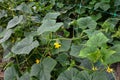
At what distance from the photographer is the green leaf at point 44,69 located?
166cm

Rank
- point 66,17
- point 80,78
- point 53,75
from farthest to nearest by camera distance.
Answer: point 66,17 → point 53,75 → point 80,78

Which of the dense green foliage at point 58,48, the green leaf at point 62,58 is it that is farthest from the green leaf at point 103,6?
the green leaf at point 62,58

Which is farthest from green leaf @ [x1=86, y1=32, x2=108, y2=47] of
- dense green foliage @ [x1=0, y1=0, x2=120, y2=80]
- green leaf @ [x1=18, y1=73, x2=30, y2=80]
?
green leaf @ [x1=18, y1=73, x2=30, y2=80]

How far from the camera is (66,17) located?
2.54 meters

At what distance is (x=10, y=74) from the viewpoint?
6.04ft

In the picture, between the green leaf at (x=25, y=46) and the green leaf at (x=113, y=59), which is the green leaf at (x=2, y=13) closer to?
the green leaf at (x=25, y=46)

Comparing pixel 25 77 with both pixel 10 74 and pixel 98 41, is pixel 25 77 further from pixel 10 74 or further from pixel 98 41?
pixel 98 41

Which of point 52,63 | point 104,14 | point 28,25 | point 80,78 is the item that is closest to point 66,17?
point 104,14

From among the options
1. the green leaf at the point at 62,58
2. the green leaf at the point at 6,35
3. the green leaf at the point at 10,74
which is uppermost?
the green leaf at the point at 6,35

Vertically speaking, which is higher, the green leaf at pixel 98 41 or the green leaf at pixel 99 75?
the green leaf at pixel 98 41

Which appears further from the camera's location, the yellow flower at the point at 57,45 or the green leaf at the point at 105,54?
the yellow flower at the point at 57,45

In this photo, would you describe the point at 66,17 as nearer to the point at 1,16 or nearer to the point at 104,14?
the point at 104,14

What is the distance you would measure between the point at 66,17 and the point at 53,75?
859mm

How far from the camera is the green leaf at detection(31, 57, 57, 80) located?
1.66 meters
